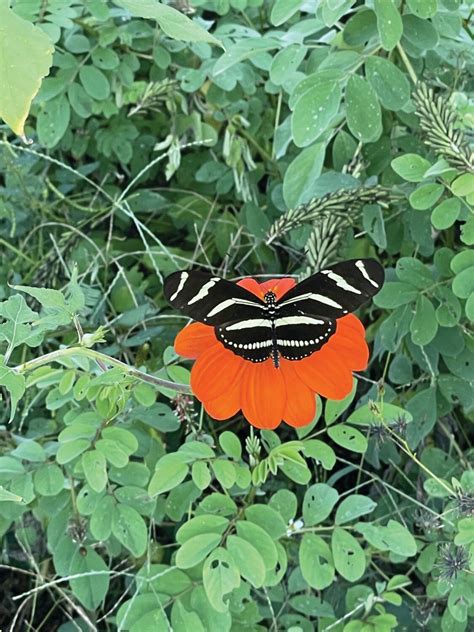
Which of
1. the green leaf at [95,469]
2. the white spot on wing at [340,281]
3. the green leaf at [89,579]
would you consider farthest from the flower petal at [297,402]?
the green leaf at [89,579]

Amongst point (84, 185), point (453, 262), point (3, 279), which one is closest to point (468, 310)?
point (453, 262)

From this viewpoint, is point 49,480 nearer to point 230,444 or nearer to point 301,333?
point 230,444

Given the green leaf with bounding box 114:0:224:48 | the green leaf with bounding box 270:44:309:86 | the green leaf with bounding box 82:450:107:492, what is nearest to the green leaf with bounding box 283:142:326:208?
the green leaf with bounding box 270:44:309:86

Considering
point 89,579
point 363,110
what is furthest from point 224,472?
point 363,110

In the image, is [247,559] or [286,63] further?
[286,63]

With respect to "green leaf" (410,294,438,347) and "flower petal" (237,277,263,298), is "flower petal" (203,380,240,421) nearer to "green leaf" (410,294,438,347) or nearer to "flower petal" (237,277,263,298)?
"flower petal" (237,277,263,298)
